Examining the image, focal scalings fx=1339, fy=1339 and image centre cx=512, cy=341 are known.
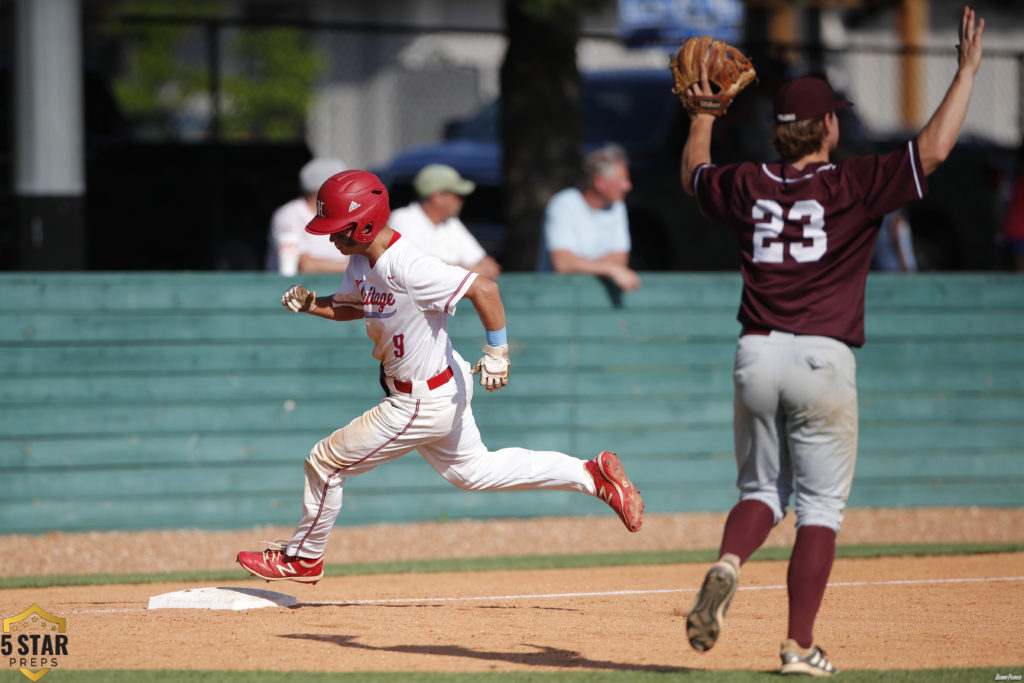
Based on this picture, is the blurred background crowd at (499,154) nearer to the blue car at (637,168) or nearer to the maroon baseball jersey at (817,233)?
the blue car at (637,168)

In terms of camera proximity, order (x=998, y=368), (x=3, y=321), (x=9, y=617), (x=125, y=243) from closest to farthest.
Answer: (x=9, y=617) < (x=3, y=321) < (x=998, y=368) < (x=125, y=243)

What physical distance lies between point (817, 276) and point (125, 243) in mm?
9905

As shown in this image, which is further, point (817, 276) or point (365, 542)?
point (365, 542)

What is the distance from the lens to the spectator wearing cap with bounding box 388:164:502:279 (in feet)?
29.8

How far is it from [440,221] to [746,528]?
4.91m

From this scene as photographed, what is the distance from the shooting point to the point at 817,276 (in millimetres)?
4793

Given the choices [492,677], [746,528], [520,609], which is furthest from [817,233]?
[520,609]

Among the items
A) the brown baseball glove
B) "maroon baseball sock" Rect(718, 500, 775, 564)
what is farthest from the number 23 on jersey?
"maroon baseball sock" Rect(718, 500, 775, 564)

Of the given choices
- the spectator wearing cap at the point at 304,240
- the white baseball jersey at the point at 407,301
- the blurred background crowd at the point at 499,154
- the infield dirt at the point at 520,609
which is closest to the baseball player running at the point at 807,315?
the infield dirt at the point at 520,609

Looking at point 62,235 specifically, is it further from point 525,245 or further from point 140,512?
point 525,245

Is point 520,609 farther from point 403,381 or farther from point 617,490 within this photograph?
point 403,381

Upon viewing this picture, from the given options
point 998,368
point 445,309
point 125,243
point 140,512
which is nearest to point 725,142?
point 998,368

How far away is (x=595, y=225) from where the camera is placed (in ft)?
31.8

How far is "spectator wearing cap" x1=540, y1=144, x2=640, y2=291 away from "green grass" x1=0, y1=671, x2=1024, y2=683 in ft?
15.7
